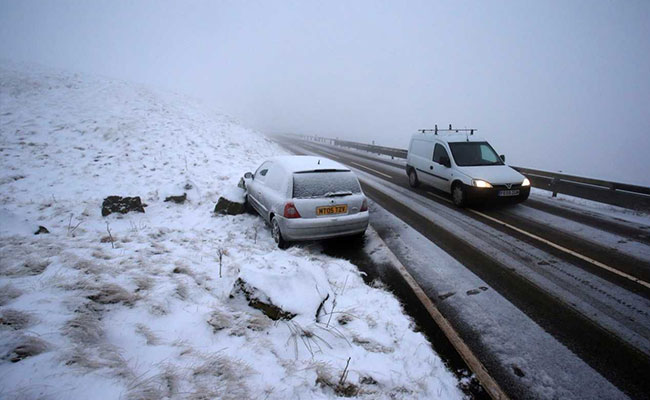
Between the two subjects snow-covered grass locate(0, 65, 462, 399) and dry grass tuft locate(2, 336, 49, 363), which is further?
snow-covered grass locate(0, 65, 462, 399)

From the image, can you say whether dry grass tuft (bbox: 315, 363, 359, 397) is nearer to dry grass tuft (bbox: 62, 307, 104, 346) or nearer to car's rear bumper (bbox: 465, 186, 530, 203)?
dry grass tuft (bbox: 62, 307, 104, 346)

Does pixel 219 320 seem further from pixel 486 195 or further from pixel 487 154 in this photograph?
pixel 487 154

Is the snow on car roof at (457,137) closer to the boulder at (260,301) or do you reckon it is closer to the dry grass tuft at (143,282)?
the boulder at (260,301)

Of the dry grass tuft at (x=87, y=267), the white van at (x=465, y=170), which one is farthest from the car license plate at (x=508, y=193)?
the dry grass tuft at (x=87, y=267)

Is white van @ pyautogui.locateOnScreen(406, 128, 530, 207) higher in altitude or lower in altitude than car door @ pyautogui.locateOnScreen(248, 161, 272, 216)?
higher

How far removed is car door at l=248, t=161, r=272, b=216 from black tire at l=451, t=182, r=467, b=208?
5.64 m

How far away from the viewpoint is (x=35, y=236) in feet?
14.9

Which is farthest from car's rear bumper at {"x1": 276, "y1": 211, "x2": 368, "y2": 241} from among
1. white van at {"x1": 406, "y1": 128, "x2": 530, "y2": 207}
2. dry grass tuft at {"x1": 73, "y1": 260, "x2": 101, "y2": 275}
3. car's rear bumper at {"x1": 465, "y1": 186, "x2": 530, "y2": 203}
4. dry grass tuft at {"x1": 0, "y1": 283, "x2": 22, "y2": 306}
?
white van at {"x1": 406, "y1": 128, "x2": 530, "y2": 207}

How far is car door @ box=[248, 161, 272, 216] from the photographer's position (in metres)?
6.22

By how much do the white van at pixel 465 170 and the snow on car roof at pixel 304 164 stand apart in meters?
4.40

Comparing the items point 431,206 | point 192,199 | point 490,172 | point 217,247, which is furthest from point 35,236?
point 490,172

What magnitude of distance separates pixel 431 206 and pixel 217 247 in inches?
249

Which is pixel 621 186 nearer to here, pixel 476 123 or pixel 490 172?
pixel 490 172

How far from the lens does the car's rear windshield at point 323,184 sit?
5.19 metres
